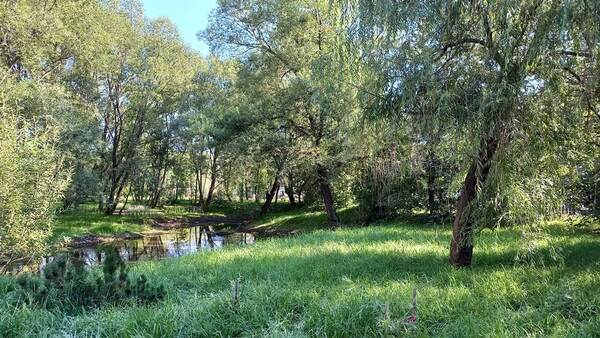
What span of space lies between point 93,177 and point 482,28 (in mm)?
19158

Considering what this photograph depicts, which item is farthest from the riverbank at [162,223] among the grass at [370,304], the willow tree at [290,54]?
the grass at [370,304]

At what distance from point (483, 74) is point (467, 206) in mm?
1824

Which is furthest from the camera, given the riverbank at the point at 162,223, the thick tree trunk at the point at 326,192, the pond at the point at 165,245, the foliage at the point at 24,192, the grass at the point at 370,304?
the riverbank at the point at 162,223

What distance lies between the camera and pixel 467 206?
19.7 feet

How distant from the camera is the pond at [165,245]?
14820 mm

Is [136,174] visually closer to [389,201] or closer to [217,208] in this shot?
[217,208]

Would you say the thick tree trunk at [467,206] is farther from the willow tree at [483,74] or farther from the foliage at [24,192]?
the foliage at [24,192]

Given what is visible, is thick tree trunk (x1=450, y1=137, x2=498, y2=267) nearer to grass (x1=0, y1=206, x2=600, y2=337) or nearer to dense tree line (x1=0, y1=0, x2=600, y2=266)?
dense tree line (x1=0, y1=0, x2=600, y2=266)

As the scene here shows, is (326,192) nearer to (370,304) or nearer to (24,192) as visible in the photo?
(24,192)

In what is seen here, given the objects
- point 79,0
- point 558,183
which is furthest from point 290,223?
point 558,183

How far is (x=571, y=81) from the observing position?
17.7ft

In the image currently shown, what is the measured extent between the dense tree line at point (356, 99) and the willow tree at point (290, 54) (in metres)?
0.06

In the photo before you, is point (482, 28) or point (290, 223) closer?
point (482, 28)

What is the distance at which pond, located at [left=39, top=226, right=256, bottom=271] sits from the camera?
1482 centimetres
